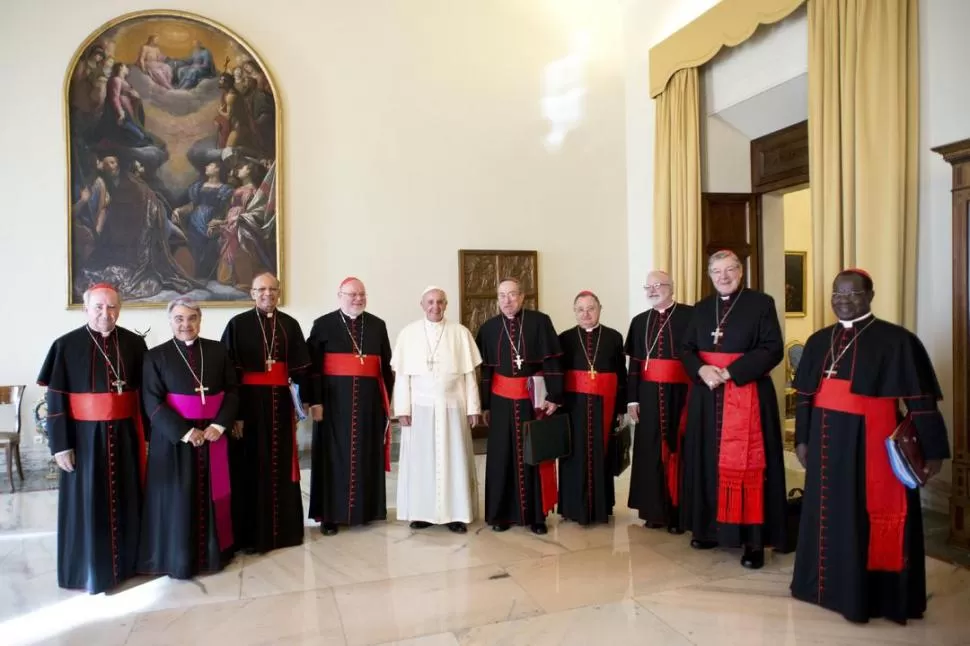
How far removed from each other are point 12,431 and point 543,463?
5.22 metres

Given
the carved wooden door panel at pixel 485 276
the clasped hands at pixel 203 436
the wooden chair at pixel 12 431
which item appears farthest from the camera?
the carved wooden door panel at pixel 485 276

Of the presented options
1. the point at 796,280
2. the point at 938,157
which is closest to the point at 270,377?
the point at 938,157

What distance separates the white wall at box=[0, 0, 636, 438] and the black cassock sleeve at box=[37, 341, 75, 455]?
3.29m

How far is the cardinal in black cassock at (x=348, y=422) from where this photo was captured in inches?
179

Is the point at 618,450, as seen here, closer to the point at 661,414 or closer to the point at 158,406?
the point at 661,414

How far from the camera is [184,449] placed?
368 centimetres

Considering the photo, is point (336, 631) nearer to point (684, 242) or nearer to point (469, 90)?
point (684, 242)

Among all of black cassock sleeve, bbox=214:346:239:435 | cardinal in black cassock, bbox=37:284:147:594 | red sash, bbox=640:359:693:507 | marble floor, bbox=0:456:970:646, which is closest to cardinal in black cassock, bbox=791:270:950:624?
marble floor, bbox=0:456:970:646

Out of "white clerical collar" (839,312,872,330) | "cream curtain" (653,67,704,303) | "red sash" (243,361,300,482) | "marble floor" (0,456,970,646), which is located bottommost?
"marble floor" (0,456,970,646)

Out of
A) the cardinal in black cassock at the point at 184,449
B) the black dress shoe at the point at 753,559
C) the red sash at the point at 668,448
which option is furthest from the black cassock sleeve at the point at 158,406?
the black dress shoe at the point at 753,559

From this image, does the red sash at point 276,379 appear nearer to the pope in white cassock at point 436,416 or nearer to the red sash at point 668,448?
the pope in white cassock at point 436,416

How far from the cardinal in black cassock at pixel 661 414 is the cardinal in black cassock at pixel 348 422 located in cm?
181

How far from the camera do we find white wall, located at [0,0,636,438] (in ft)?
20.9

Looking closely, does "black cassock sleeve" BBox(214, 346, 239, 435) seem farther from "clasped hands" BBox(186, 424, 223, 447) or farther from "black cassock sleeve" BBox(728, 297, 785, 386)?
"black cassock sleeve" BBox(728, 297, 785, 386)
